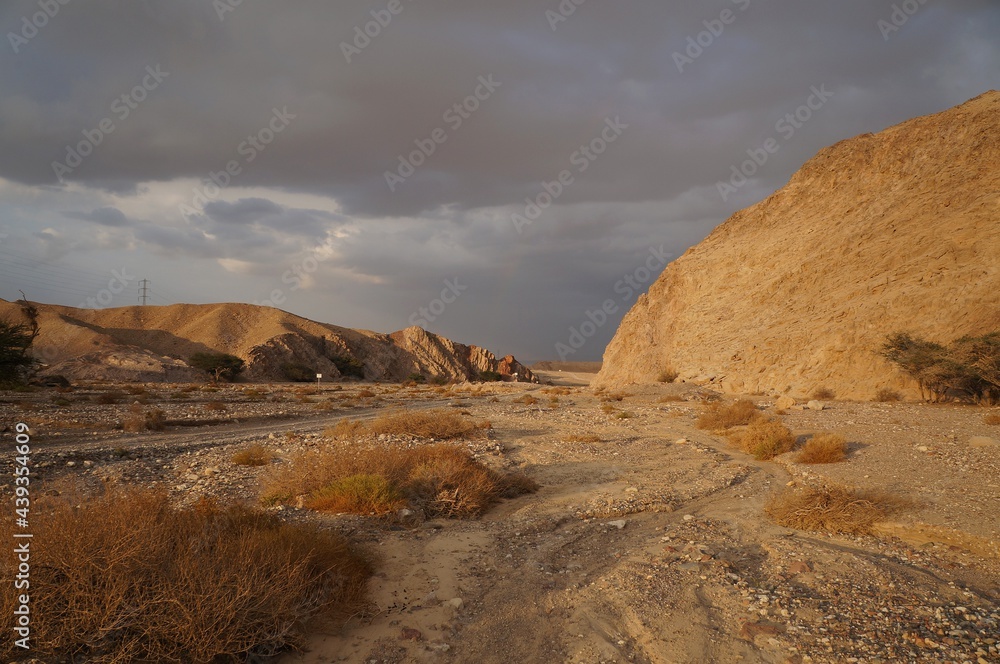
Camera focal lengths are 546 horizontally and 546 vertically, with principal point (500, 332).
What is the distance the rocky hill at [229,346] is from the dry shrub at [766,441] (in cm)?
5359

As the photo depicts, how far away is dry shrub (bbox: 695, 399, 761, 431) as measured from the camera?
17.0 m

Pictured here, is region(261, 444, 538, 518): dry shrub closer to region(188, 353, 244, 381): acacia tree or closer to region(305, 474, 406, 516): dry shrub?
region(305, 474, 406, 516): dry shrub

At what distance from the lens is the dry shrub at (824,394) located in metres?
23.6

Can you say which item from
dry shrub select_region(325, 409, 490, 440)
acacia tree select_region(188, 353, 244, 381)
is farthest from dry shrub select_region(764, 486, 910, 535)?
acacia tree select_region(188, 353, 244, 381)

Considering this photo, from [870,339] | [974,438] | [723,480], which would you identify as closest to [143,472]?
[723,480]

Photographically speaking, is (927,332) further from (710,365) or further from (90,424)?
(90,424)

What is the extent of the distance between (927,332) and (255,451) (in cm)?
2531

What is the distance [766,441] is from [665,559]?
25.9ft

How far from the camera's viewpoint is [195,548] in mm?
3957

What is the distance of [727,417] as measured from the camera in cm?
1733

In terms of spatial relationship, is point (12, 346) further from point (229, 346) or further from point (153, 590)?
point (229, 346)

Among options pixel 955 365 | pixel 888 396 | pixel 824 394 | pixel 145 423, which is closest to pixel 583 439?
pixel 145 423

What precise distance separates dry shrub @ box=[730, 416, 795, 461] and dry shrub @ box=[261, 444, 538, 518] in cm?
628

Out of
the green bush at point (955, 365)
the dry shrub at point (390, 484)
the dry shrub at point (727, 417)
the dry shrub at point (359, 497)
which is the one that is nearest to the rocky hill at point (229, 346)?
the dry shrub at point (390, 484)
